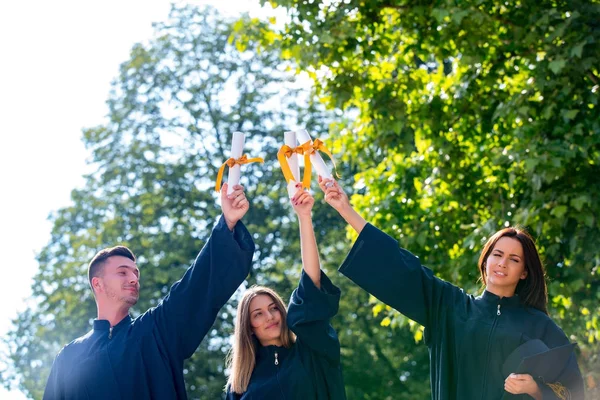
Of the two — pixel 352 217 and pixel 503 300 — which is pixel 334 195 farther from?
pixel 503 300

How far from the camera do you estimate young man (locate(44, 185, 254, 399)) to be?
16.5 ft

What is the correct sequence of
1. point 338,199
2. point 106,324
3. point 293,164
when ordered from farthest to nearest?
point 106,324
point 293,164
point 338,199

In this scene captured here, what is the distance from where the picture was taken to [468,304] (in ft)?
16.6

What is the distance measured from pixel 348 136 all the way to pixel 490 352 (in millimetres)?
5859

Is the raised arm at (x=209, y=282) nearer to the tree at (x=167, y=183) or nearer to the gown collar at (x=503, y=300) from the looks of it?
the gown collar at (x=503, y=300)

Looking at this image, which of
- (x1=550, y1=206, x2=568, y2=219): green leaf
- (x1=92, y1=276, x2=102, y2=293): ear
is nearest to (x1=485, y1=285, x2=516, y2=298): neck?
(x1=92, y1=276, x2=102, y2=293): ear

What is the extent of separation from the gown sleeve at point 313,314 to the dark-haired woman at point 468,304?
178 millimetres

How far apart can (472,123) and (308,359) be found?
17.2 feet

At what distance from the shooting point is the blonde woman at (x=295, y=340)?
5.08 metres

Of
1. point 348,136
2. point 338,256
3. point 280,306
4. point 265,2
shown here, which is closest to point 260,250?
point 338,256

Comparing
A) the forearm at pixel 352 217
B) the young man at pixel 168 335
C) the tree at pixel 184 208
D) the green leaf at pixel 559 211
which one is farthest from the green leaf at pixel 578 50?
the tree at pixel 184 208

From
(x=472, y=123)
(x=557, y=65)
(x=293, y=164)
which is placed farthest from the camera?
(x=472, y=123)

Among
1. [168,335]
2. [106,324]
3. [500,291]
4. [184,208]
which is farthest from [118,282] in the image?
[184,208]

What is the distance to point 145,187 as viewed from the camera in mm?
17922
